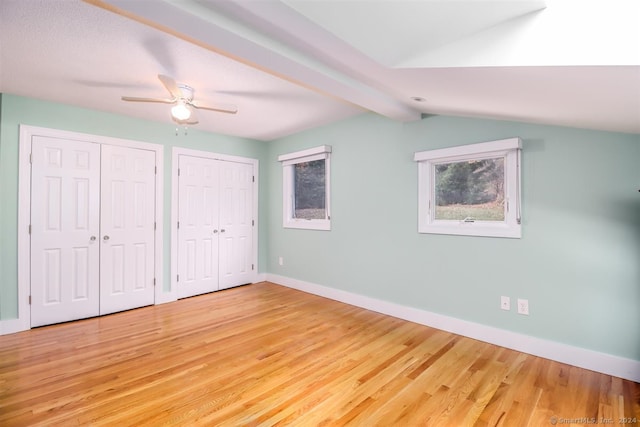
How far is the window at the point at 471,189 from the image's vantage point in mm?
2619

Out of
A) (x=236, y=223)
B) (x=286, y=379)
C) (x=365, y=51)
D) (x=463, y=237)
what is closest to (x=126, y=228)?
(x=236, y=223)

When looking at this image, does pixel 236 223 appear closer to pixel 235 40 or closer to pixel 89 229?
pixel 89 229

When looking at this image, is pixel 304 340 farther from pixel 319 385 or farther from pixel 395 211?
pixel 395 211

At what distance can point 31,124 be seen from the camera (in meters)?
3.11

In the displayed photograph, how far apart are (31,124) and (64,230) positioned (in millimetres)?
1142

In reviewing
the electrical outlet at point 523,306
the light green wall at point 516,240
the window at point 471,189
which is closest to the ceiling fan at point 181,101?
the light green wall at point 516,240

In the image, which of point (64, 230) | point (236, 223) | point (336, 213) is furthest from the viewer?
point (236, 223)

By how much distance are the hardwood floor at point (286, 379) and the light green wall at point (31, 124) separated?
0.68 metres

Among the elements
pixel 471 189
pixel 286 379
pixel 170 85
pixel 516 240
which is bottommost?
pixel 286 379

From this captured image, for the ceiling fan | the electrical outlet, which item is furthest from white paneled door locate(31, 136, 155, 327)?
the electrical outlet

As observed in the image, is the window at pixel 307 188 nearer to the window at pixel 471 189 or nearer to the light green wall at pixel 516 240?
the light green wall at pixel 516 240

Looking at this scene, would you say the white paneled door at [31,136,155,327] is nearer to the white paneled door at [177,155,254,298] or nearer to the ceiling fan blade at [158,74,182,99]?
the white paneled door at [177,155,254,298]

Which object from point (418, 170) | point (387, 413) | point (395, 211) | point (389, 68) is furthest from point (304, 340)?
point (389, 68)

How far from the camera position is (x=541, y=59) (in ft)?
4.57
